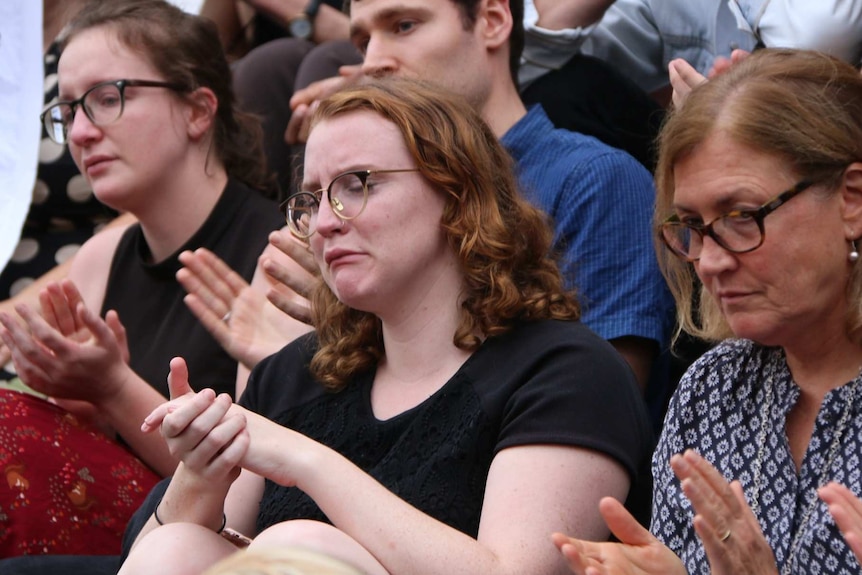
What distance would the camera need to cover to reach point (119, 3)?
3.53 metres

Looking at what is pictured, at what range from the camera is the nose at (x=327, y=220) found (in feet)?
7.69

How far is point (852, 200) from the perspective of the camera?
6.97 ft

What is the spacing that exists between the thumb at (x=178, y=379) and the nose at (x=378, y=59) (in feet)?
4.15

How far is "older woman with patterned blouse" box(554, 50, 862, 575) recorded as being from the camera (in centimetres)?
207

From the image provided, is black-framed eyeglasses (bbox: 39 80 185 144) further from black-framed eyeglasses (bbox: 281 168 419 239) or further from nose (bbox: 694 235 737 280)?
nose (bbox: 694 235 737 280)

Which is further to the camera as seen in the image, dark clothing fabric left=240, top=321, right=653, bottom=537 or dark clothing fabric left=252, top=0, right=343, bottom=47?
dark clothing fabric left=252, top=0, right=343, bottom=47

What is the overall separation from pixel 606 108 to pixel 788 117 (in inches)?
55.5

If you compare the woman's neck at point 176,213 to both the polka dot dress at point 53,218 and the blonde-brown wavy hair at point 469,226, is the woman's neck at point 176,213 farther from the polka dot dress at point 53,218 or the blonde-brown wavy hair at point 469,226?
the blonde-brown wavy hair at point 469,226

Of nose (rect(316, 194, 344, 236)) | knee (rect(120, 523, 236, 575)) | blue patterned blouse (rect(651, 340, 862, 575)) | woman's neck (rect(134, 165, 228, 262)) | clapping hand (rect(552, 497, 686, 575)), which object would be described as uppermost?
nose (rect(316, 194, 344, 236))

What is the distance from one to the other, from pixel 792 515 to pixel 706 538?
0.32m

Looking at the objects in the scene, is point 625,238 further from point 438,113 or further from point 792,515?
point 792,515

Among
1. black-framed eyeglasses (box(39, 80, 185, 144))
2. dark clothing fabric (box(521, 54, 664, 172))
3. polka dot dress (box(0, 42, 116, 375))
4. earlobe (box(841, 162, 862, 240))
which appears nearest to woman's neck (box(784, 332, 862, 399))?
earlobe (box(841, 162, 862, 240))

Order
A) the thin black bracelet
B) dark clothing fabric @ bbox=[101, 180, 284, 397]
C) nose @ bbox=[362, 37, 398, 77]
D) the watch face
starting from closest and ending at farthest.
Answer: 1. the thin black bracelet
2. dark clothing fabric @ bbox=[101, 180, 284, 397]
3. nose @ bbox=[362, 37, 398, 77]
4. the watch face

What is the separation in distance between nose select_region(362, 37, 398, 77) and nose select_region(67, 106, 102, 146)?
69cm
